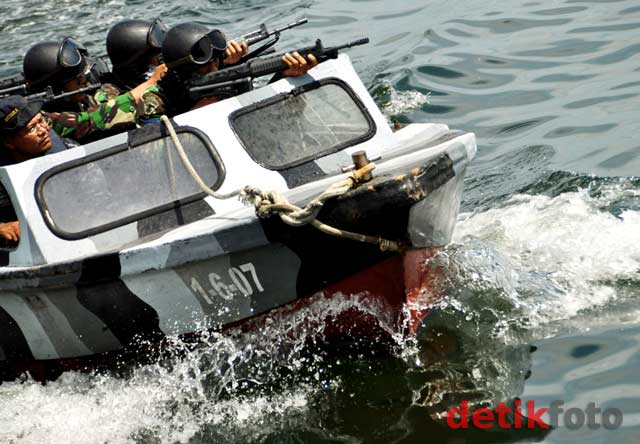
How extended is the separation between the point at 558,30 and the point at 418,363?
692cm

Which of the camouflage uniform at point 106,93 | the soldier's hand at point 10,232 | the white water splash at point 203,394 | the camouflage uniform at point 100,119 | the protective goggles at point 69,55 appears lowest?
the white water splash at point 203,394

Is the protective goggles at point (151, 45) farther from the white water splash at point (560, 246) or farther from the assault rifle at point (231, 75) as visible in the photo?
the white water splash at point (560, 246)

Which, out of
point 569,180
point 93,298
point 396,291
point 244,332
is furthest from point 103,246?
point 569,180

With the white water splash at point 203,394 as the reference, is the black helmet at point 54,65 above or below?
above

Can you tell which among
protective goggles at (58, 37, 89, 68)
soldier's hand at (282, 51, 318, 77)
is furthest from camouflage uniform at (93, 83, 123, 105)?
soldier's hand at (282, 51, 318, 77)

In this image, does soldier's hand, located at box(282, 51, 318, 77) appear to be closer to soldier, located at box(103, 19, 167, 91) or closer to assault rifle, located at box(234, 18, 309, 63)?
assault rifle, located at box(234, 18, 309, 63)

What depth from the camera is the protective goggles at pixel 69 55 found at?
27.0ft

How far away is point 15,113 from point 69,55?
4.48 feet

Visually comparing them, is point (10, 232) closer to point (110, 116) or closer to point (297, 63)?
point (110, 116)

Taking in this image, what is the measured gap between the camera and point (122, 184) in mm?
6906

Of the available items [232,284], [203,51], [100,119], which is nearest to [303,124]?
[203,51]

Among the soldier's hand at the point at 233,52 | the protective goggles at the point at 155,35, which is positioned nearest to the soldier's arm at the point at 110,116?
the soldier's hand at the point at 233,52

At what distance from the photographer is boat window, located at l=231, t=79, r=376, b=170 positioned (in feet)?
23.6

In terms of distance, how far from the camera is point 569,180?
28.8 feet
